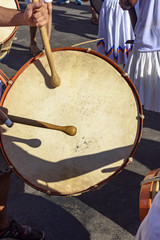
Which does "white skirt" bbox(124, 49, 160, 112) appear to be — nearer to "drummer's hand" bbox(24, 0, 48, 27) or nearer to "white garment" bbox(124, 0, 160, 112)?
"white garment" bbox(124, 0, 160, 112)

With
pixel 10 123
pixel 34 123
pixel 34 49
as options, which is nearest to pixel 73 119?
pixel 34 123

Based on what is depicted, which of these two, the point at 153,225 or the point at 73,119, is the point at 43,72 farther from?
the point at 153,225

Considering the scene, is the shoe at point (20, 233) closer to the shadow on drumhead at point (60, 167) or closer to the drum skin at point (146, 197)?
the shadow on drumhead at point (60, 167)

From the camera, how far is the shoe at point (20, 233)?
2184mm

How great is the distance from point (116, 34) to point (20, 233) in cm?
255

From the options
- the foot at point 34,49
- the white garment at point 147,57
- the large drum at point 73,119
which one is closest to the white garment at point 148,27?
the white garment at point 147,57

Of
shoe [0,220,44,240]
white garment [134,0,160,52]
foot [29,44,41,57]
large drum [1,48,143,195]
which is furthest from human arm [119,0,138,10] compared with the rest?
foot [29,44,41,57]

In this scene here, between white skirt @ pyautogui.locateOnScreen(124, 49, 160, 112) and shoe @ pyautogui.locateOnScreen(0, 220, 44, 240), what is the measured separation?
1.46m

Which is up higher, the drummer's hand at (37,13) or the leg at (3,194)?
the drummer's hand at (37,13)

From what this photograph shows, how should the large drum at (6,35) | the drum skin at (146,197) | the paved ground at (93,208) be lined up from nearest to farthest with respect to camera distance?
1. the drum skin at (146,197)
2. the paved ground at (93,208)
3. the large drum at (6,35)

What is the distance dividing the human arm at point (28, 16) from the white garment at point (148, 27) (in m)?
1.19

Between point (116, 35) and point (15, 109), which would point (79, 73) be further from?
point (116, 35)

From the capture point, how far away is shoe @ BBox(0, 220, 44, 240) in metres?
2.18

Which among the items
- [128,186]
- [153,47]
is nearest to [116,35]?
[153,47]
